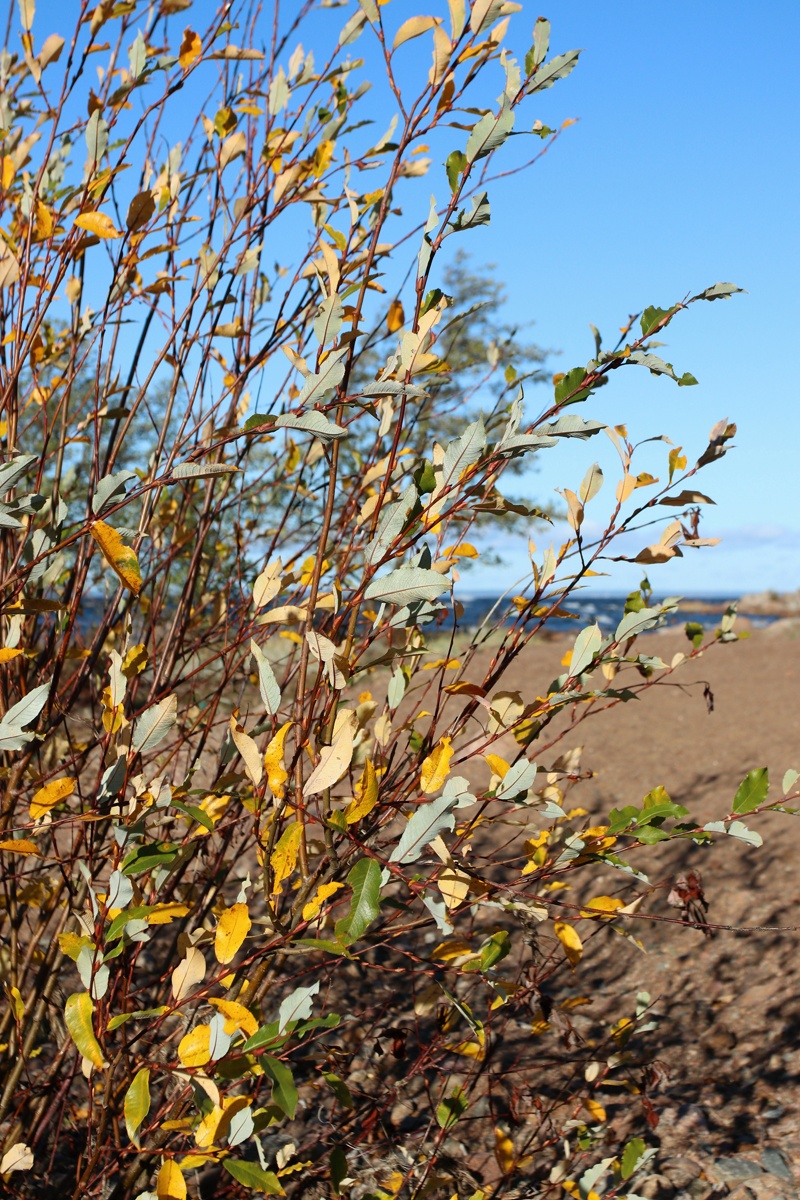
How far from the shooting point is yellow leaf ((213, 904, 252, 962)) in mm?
1021

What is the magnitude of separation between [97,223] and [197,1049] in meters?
1.10

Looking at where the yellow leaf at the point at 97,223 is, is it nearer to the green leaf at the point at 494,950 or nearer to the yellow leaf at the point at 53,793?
the yellow leaf at the point at 53,793

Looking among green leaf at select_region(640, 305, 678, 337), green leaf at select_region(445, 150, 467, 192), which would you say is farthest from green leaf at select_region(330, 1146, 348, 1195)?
green leaf at select_region(445, 150, 467, 192)

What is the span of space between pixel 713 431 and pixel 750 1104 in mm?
1852

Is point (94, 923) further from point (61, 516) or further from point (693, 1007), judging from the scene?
point (693, 1007)

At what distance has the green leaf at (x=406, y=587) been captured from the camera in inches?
40.1

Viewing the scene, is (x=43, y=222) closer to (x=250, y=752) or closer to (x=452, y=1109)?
(x=250, y=752)

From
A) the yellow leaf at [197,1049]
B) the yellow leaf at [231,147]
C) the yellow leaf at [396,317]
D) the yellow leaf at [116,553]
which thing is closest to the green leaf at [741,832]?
the yellow leaf at [197,1049]

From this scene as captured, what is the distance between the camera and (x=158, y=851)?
1.16m

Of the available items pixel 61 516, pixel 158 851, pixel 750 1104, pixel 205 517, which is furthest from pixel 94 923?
pixel 750 1104

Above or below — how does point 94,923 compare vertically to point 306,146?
below

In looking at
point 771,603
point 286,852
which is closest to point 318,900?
point 286,852

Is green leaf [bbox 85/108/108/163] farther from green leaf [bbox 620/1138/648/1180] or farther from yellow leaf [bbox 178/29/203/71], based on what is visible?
green leaf [bbox 620/1138/648/1180]

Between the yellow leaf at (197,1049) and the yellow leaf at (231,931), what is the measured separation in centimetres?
9
